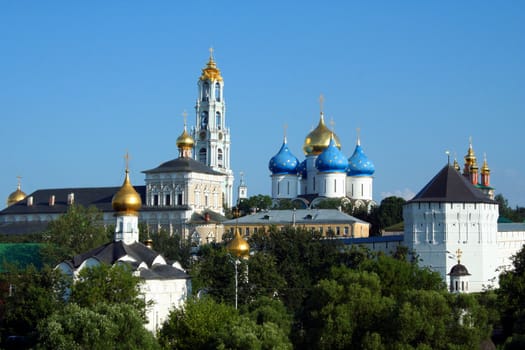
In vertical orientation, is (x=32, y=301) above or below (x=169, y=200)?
below

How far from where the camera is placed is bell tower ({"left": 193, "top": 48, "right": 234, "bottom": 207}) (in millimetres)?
83375

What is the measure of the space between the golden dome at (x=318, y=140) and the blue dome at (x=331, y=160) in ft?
8.77

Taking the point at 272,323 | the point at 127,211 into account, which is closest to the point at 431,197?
the point at 127,211

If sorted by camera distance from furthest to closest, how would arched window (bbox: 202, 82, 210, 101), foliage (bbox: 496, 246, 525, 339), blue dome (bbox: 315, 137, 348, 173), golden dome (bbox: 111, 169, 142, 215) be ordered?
arched window (bbox: 202, 82, 210, 101) → blue dome (bbox: 315, 137, 348, 173) → golden dome (bbox: 111, 169, 142, 215) → foliage (bbox: 496, 246, 525, 339)

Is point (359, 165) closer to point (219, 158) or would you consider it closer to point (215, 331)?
point (219, 158)

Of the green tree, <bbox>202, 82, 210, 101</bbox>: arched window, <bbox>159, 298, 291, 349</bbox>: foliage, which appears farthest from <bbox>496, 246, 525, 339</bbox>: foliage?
<bbox>202, 82, 210, 101</bbox>: arched window

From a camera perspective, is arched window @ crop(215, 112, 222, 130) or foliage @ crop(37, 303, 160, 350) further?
arched window @ crop(215, 112, 222, 130)

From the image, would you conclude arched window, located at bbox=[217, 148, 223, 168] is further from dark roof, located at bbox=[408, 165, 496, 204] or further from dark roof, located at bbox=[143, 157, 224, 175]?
dark roof, located at bbox=[408, 165, 496, 204]

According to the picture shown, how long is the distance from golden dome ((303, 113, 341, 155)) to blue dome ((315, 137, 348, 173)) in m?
2.67

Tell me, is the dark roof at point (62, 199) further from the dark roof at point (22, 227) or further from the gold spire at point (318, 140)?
the gold spire at point (318, 140)

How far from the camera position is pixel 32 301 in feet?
124

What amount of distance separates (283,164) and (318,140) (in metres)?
2.80

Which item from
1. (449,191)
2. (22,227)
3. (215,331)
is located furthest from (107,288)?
(22,227)

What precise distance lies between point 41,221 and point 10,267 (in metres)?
30.8
